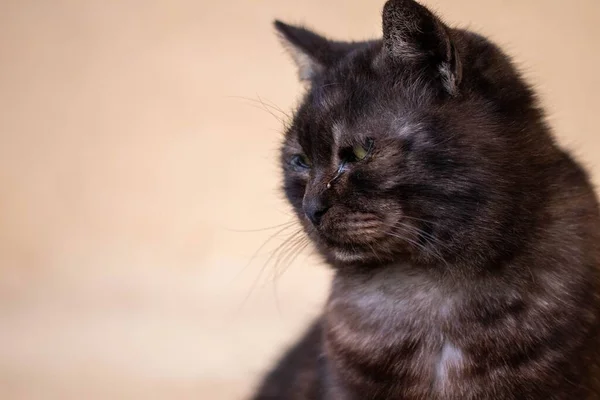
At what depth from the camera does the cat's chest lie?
3.69ft

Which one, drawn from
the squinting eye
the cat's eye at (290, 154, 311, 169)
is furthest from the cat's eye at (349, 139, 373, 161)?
the cat's eye at (290, 154, 311, 169)

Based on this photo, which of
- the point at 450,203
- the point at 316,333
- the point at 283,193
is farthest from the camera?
the point at 316,333

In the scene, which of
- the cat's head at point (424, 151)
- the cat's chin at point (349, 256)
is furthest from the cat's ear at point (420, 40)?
the cat's chin at point (349, 256)

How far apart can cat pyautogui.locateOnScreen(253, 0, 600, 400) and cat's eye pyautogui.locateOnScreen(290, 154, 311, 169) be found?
0.7 inches

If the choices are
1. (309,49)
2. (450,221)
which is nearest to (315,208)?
(450,221)

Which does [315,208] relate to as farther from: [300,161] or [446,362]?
[446,362]

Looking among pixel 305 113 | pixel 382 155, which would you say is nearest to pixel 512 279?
pixel 382 155

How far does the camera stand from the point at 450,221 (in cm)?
107

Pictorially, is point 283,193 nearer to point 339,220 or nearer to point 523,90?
point 339,220

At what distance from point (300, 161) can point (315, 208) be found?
0.14 m

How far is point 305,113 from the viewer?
3.92ft

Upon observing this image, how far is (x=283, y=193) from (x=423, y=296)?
0.29 meters

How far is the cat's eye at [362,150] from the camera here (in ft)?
3.58

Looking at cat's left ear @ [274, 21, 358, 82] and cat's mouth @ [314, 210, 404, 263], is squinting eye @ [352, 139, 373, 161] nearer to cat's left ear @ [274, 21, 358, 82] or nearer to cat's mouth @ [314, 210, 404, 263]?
cat's mouth @ [314, 210, 404, 263]
